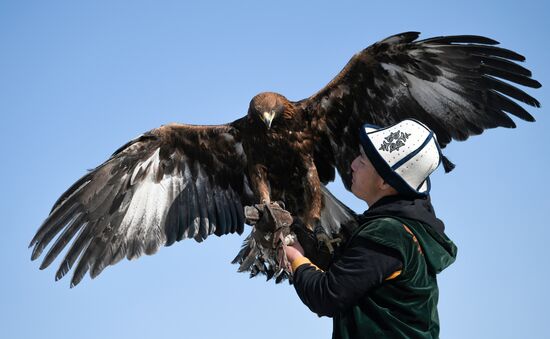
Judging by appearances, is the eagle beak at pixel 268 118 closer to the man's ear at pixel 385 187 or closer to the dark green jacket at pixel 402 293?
the man's ear at pixel 385 187

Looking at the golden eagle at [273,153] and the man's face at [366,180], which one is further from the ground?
the golden eagle at [273,153]

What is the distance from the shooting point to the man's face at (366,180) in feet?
9.23

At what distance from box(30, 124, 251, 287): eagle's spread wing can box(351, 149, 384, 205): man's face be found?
14.3 feet

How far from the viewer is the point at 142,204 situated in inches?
296

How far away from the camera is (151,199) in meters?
7.60

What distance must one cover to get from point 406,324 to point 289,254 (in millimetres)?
590

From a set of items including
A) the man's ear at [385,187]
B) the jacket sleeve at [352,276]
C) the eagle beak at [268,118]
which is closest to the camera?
the jacket sleeve at [352,276]

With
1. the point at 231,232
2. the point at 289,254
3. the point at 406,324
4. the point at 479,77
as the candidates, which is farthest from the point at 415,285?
the point at 231,232

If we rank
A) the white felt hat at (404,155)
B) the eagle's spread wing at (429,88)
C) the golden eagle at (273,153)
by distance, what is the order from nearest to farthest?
the white felt hat at (404,155)
the eagle's spread wing at (429,88)
the golden eagle at (273,153)

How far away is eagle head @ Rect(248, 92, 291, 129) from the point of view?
6.56 m

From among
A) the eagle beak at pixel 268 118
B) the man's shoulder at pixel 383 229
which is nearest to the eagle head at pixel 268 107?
the eagle beak at pixel 268 118

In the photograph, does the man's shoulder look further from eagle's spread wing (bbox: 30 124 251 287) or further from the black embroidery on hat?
eagle's spread wing (bbox: 30 124 251 287)

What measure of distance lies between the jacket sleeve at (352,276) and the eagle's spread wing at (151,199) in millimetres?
4660

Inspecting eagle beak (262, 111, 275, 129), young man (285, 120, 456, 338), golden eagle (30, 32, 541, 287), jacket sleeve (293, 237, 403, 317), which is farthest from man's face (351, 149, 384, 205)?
eagle beak (262, 111, 275, 129)
